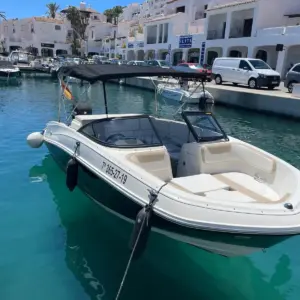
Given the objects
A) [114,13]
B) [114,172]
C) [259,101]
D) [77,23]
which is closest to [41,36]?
[77,23]

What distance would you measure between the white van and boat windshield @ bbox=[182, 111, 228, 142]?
1541 centimetres

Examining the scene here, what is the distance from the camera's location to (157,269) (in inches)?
182

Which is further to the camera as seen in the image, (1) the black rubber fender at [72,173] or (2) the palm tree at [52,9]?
(2) the palm tree at [52,9]

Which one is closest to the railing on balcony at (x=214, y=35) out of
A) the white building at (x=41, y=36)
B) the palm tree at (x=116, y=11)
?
the white building at (x=41, y=36)

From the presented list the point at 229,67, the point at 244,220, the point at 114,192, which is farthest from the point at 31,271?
the point at 229,67

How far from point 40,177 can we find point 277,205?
19.3 ft

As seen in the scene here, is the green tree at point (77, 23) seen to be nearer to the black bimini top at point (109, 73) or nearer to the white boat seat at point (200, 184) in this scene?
the black bimini top at point (109, 73)

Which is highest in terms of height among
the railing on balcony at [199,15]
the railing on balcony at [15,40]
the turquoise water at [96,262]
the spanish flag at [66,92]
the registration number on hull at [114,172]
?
the railing on balcony at [199,15]

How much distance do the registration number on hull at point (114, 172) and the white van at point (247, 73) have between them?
56.5 feet

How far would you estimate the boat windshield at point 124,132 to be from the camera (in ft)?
16.8

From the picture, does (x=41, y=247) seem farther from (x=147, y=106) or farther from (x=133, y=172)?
(x=147, y=106)

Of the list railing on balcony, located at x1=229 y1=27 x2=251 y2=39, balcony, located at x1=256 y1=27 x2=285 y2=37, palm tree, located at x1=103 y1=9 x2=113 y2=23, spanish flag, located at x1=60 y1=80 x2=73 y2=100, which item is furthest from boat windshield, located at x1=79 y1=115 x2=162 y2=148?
palm tree, located at x1=103 y1=9 x2=113 y2=23

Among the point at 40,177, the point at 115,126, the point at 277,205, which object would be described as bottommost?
the point at 40,177

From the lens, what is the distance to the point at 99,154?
4.77 metres
